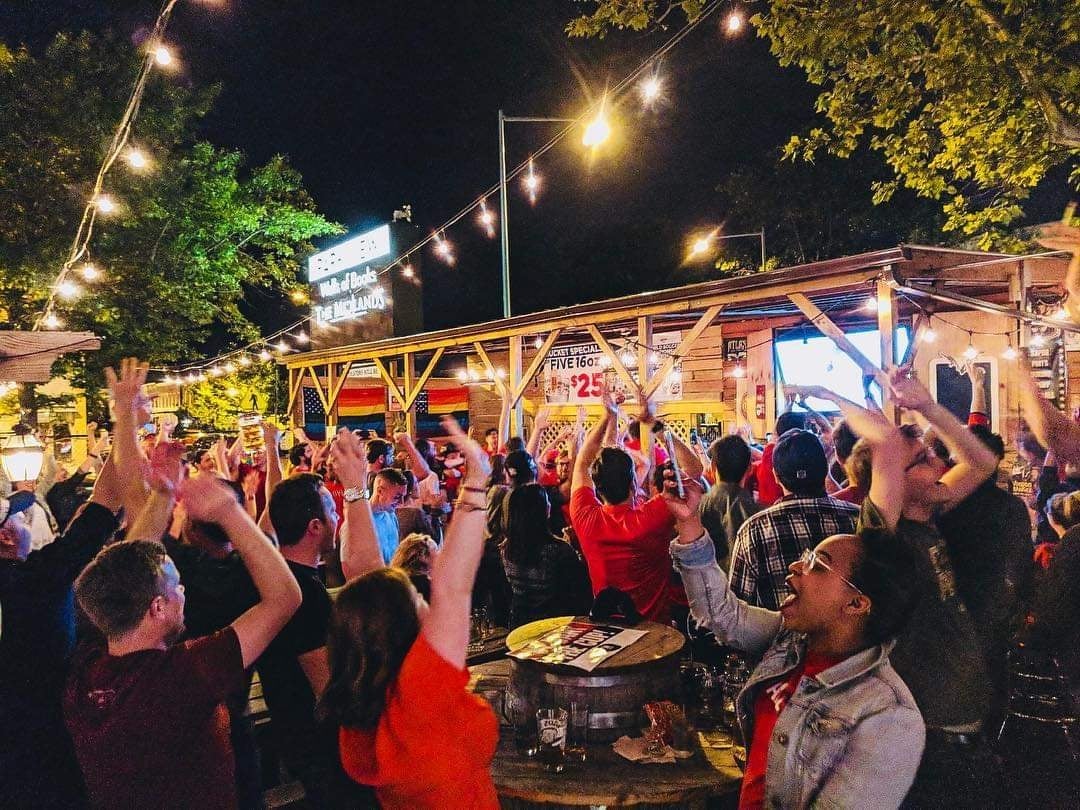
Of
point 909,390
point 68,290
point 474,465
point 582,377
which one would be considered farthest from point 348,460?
point 68,290

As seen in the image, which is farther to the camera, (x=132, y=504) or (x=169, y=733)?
(x=132, y=504)

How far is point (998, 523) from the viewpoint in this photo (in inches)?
127

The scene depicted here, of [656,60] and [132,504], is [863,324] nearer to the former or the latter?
[656,60]

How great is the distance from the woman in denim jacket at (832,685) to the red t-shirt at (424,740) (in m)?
0.88

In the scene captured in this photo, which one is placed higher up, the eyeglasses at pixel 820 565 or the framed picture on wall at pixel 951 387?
the framed picture on wall at pixel 951 387

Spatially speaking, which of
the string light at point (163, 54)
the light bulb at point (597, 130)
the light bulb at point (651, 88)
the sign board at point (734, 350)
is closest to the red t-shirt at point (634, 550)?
the light bulb at point (651, 88)

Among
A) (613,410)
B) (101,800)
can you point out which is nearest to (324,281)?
(613,410)

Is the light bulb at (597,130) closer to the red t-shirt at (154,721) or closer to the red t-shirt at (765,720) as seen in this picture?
the red t-shirt at (765,720)

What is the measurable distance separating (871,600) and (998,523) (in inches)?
68.0

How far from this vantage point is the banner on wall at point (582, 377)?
12.3 meters

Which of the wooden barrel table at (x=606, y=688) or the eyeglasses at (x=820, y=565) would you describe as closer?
the eyeglasses at (x=820, y=565)

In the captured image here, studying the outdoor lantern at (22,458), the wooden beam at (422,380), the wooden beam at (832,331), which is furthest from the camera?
the wooden beam at (422,380)

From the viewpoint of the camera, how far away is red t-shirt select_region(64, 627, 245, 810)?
2.02 m

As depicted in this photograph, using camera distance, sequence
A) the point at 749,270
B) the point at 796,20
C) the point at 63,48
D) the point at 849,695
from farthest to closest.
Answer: the point at 749,270 < the point at 63,48 < the point at 796,20 < the point at 849,695
